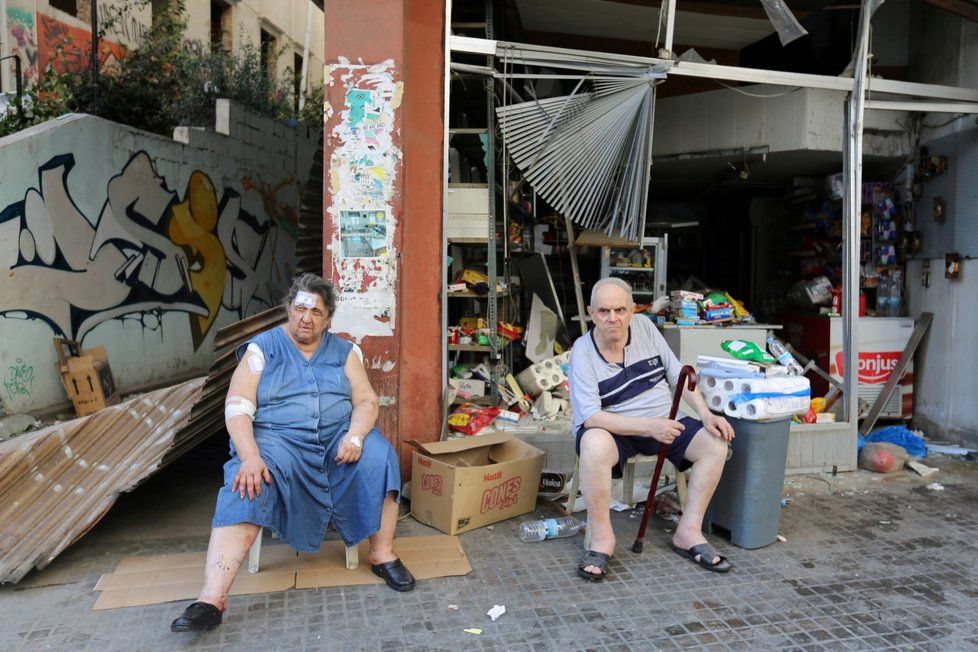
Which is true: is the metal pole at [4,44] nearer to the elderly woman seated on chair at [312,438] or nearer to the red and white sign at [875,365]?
the elderly woman seated on chair at [312,438]

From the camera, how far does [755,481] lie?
11.9 feet

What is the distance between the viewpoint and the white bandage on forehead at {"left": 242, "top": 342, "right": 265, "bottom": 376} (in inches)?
126

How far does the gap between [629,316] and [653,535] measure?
1.21m

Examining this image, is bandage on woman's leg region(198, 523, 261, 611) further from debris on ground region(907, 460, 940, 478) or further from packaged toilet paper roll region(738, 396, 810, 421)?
debris on ground region(907, 460, 940, 478)

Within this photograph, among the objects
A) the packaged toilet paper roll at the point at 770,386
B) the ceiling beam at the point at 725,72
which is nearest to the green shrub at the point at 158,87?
the ceiling beam at the point at 725,72

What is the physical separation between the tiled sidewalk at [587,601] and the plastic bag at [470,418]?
78 cm

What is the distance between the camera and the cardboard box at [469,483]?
3773 mm

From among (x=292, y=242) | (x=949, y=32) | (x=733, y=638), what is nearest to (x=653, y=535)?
(x=733, y=638)

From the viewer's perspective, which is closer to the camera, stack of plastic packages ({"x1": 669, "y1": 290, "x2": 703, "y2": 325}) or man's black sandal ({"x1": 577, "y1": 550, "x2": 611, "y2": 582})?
man's black sandal ({"x1": 577, "y1": 550, "x2": 611, "y2": 582})

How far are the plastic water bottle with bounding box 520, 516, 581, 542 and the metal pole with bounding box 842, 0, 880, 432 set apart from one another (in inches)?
97.4

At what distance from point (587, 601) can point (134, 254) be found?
18.7ft

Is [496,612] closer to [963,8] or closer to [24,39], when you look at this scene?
[963,8]

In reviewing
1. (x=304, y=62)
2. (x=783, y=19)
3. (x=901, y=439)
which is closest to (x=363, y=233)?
(x=783, y=19)

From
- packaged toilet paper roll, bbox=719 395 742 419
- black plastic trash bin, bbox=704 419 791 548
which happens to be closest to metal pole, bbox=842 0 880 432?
black plastic trash bin, bbox=704 419 791 548
